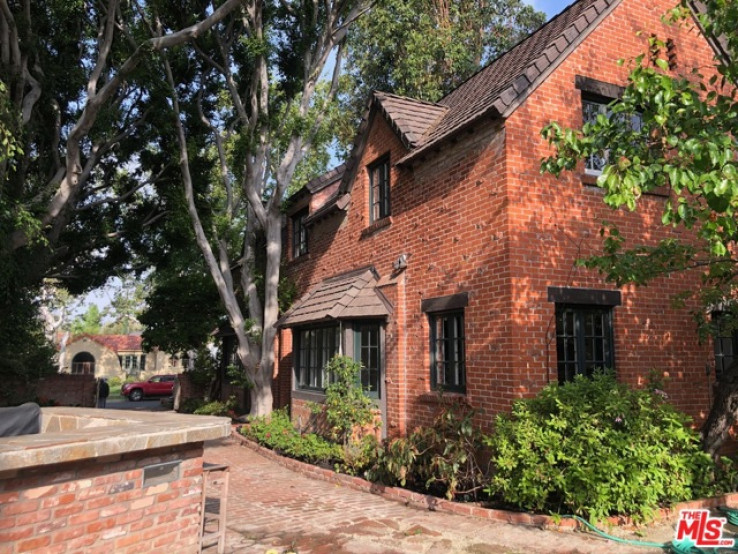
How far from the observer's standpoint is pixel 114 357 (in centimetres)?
5544

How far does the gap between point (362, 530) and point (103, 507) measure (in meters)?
3.19

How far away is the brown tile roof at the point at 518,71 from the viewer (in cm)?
820

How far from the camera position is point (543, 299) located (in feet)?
25.9

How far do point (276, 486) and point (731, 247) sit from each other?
8.90 meters

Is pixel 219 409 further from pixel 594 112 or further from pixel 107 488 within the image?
pixel 594 112

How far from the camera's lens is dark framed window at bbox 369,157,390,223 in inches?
469

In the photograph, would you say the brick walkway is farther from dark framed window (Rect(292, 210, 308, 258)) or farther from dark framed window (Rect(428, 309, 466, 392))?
dark framed window (Rect(292, 210, 308, 258))

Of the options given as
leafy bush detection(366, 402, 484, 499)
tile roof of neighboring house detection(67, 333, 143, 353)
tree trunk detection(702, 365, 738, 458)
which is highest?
tile roof of neighboring house detection(67, 333, 143, 353)

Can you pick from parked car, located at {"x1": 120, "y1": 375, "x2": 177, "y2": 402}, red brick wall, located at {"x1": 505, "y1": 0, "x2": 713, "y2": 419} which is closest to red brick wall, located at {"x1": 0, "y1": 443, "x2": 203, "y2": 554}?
red brick wall, located at {"x1": 505, "y1": 0, "x2": 713, "y2": 419}

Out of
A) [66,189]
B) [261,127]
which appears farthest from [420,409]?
[66,189]

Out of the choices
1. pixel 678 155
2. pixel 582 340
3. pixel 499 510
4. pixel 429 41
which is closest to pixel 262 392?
pixel 499 510

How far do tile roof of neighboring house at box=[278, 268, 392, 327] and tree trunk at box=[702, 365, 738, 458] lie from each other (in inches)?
215

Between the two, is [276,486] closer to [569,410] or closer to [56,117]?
[569,410]
